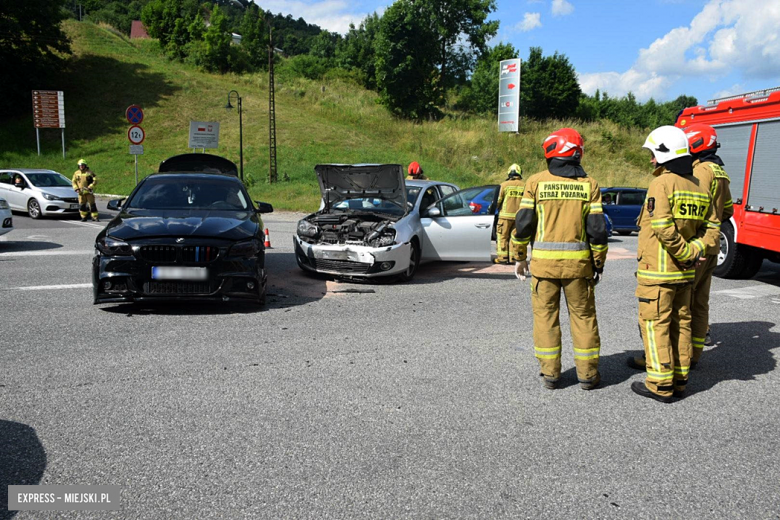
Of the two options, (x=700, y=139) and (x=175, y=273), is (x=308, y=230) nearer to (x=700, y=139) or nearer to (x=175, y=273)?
(x=175, y=273)

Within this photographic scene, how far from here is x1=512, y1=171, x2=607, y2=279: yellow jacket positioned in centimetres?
443

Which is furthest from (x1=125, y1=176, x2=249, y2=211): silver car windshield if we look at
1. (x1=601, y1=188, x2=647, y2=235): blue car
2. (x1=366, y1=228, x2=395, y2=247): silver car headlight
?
(x1=601, y1=188, x2=647, y2=235): blue car

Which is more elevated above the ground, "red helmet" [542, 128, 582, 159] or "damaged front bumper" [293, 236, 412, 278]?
"red helmet" [542, 128, 582, 159]

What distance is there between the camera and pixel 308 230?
9.30 metres

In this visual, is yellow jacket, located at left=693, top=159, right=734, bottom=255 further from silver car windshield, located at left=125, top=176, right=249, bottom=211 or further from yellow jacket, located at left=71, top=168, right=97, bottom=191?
yellow jacket, located at left=71, top=168, right=97, bottom=191

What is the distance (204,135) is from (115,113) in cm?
1842

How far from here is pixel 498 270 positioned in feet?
35.0

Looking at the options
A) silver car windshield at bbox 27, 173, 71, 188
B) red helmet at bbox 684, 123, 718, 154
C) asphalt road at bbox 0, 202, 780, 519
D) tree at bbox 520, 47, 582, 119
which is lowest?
asphalt road at bbox 0, 202, 780, 519

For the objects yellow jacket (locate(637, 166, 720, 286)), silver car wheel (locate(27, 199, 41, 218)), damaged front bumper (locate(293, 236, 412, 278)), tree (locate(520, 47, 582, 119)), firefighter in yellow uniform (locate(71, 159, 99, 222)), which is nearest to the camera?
yellow jacket (locate(637, 166, 720, 286))

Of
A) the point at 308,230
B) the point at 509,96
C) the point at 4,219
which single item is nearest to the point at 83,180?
the point at 4,219

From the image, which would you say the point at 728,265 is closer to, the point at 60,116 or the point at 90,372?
the point at 90,372

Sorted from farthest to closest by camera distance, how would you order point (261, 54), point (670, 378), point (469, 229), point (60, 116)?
point (261, 54) → point (60, 116) → point (469, 229) → point (670, 378)

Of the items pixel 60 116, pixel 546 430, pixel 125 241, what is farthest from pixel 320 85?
pixel 546 430

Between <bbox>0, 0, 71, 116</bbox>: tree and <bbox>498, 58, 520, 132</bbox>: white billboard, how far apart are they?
113 ft
